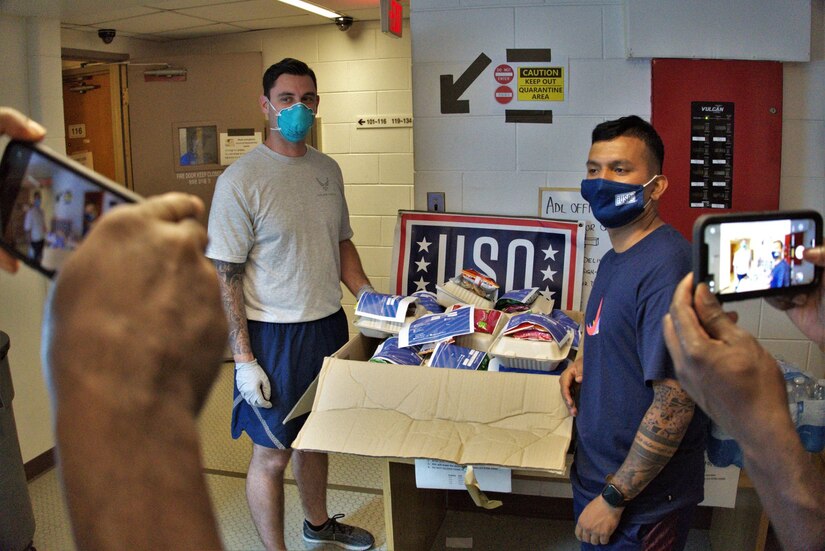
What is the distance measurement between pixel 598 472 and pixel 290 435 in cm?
126

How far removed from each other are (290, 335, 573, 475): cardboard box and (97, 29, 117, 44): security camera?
143 inches

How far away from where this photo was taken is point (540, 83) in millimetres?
2955

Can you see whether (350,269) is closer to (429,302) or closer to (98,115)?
(429,302)

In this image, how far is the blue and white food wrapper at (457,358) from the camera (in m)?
2.29

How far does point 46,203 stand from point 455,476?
1.44 meters

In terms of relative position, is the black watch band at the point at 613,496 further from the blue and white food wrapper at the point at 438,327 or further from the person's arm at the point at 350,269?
the person's arm at the point at 350,269

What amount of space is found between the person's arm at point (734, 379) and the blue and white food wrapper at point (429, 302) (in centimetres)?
175

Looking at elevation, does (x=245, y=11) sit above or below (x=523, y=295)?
above

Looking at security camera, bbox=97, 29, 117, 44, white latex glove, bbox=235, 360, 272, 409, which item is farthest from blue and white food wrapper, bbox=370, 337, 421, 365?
security camera, bbox=97, 29, 117, 44

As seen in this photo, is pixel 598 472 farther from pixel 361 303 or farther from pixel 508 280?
pixel 508 280

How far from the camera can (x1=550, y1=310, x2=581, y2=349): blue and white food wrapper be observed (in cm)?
248

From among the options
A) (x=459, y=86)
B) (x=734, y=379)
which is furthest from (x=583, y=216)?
(x=734, y=379)

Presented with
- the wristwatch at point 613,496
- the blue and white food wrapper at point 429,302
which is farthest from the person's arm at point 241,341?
the wristwatch at point 613,496

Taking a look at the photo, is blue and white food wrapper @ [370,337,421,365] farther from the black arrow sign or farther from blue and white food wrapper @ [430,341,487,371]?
the black arrow sign
